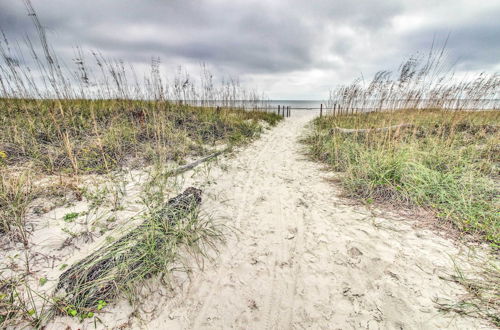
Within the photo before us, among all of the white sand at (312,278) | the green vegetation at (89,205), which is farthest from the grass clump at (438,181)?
the green vegetation at (89,205)

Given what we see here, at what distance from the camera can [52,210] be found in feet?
7.93

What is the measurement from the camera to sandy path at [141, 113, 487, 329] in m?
1.45

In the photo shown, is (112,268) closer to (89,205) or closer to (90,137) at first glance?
(89,205)

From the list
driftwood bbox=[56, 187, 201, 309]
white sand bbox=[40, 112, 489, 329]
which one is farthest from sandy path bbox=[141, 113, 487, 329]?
driftwood bbox=[56, 187, 201, 309]

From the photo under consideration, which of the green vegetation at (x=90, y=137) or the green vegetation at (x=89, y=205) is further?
the green vegetation at (x=90, y=137)

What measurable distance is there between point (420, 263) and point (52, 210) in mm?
4076

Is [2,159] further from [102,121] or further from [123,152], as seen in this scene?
[102,121]

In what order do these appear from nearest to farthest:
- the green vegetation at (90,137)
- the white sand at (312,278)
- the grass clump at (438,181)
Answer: the white sand at (312,278) < the grass clump at (438,181) < the green vegetation at (90,137)

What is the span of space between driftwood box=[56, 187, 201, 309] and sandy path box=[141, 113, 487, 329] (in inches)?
15.8

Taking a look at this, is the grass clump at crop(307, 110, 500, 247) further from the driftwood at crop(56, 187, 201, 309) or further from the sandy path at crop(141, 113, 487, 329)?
the driftwood at crop(56, 187, 201, 309)

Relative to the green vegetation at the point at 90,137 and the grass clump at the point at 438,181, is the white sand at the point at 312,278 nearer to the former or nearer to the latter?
the grass clump at the point at 438,181

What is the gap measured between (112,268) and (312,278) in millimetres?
1713

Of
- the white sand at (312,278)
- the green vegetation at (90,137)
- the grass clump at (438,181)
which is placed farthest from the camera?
the green vegetation at (90,137)

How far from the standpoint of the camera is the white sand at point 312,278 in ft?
4.71
